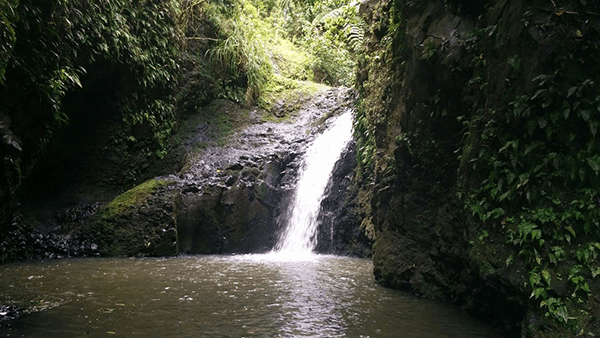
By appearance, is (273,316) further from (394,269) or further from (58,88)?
(58,88)

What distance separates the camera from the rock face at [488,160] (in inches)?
129

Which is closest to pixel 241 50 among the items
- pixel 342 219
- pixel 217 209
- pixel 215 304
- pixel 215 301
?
pixel 217 209

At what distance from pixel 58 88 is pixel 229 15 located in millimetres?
7597

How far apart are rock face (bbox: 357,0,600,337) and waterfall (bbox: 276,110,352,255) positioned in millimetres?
3970

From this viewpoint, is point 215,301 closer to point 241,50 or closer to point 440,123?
point 440,123

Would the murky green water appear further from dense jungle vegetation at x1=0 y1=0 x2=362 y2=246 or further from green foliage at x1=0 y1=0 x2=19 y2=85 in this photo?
green foliage at x1=0 y1=0 x2=19 y2=85

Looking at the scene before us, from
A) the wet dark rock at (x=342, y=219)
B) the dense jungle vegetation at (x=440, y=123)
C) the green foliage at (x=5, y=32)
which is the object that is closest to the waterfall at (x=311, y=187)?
the wet dark rock at (x=342, y=219)

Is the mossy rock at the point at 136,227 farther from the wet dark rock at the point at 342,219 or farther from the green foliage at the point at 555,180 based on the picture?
the green foliage at the point at 555,180

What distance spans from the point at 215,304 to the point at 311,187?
630cm

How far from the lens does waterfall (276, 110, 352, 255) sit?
32.9 ft

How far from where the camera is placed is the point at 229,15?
13242 millimetres

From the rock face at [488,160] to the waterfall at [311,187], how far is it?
3970mm

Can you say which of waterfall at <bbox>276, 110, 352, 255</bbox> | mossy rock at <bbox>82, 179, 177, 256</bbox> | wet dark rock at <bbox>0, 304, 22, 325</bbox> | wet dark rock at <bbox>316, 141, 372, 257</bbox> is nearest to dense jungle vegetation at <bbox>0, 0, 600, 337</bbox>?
wet dark rock at <bbox>316, 141, 372, 257</bbox>

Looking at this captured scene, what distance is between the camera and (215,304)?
4.61 m
